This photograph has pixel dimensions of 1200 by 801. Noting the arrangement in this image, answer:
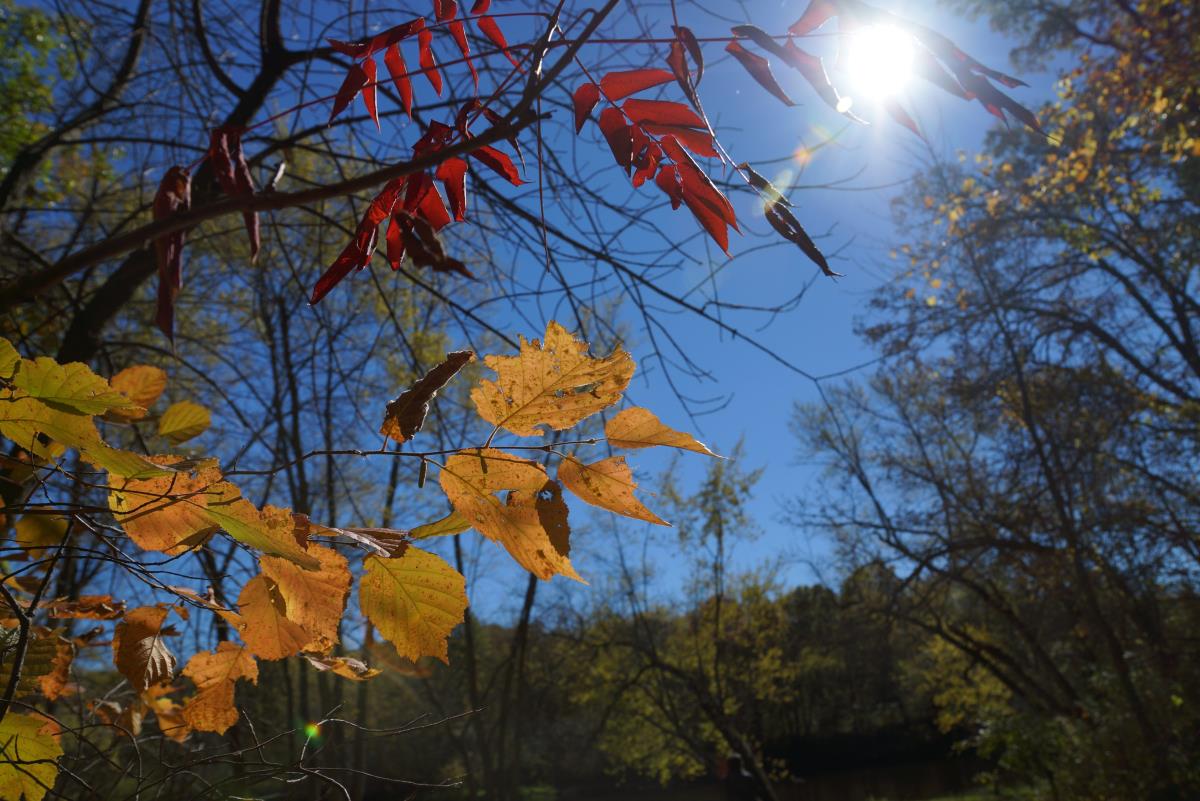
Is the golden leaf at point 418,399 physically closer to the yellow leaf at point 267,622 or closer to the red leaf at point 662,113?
the yellow leaf at point 267,622

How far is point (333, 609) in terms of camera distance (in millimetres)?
512

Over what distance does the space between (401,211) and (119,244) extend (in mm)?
272

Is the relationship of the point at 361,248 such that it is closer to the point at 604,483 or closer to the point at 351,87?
the point at 351,87

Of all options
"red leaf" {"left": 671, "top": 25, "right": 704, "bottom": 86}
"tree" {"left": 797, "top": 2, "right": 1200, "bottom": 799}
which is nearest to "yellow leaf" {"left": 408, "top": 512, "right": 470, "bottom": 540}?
"red leaf" {"left": 671, "top": 25, "right": 704, "bottom": 86}

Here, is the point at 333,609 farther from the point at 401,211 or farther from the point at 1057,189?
the point at 1057,189

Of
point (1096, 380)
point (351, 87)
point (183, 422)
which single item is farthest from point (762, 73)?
point (1096, 380)

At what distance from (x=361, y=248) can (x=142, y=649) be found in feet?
1.23

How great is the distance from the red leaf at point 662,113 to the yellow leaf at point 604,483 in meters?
0.29

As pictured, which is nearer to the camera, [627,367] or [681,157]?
[627,367]

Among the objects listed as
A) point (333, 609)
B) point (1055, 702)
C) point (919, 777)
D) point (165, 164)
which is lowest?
point (919, 777)

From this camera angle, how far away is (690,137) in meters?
0.62

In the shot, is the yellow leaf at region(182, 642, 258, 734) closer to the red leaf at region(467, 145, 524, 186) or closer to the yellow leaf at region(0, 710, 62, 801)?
the yellow leaf at region(0, 710, 62, 801)

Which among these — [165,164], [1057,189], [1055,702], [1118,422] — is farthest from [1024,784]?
[165,164]

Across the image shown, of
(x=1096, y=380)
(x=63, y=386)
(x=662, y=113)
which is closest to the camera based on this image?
(x=63, y=386)
